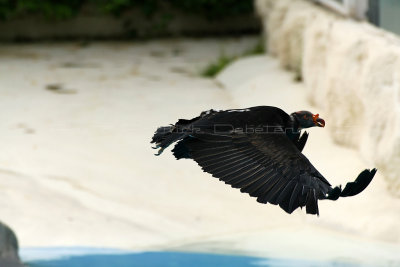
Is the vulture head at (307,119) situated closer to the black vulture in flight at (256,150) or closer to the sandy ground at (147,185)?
the black vulture in flight at (256,150)

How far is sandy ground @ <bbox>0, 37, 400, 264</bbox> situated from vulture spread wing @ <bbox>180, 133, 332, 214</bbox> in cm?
302

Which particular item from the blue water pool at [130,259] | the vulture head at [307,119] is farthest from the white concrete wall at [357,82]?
the vulture head at [307,119]

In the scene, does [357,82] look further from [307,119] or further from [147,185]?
[307,119]

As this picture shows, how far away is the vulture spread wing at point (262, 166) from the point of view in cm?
189

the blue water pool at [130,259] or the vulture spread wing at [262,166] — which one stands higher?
the vulture spread wing at [262,166]

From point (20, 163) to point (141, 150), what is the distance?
0.99 meters

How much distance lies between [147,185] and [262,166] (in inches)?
159

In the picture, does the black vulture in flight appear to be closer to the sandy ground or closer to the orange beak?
the orange beak

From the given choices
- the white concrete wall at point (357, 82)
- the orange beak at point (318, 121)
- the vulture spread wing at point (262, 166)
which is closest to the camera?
the vulture spread wing at point (262, 166)

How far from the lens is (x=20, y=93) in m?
8.40

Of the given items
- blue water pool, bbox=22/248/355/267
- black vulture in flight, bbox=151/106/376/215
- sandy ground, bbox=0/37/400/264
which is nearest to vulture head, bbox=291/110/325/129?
black vulture in flight, bbox=151/106/376/215

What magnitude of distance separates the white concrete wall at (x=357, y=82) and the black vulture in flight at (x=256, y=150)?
9.95 ft

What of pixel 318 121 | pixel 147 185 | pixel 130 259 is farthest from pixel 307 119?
pixel 147 185

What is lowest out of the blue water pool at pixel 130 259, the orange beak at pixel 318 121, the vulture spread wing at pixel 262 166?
the blue water pool at pixel 130 259
